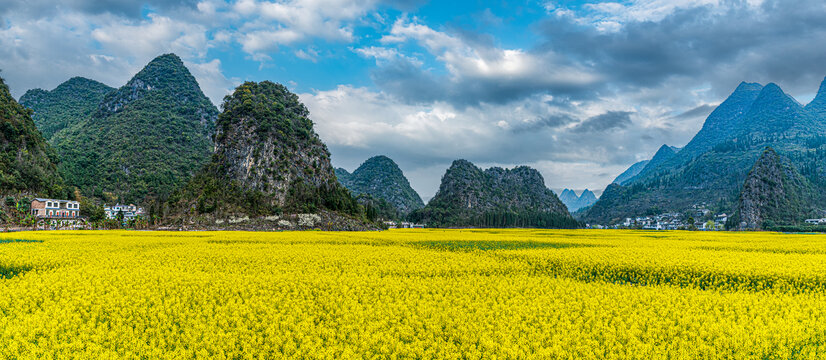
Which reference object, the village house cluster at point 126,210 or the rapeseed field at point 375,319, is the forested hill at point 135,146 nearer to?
the village house cluster at point 126,210

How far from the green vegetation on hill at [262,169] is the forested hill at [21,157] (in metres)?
30.6

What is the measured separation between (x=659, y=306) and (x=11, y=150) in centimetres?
13769

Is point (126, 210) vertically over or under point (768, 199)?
under

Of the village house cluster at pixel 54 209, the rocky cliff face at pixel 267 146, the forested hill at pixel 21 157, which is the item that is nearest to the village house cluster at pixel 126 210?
the village house cluster at pixel 54 209

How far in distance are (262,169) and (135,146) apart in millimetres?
68771

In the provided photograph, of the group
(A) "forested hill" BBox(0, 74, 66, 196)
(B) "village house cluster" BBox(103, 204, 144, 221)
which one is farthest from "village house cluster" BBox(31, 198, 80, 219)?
(B) "village house cluster" BBox(103, 204, 144, 221)

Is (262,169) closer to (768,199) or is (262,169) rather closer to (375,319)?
(375,319)

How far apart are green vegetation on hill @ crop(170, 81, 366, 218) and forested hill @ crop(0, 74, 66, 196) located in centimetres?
3057

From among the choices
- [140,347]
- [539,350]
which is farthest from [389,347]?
[140,347]

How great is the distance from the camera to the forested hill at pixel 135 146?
137375 mm

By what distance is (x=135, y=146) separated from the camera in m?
152

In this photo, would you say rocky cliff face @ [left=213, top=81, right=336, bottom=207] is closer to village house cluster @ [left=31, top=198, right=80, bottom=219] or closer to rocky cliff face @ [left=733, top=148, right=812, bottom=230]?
village house cluster @ [left=31, top=198, right=80, bottom=219]

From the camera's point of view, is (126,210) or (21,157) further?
(126,210)

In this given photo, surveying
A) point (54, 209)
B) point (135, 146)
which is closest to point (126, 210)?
point (54, 209)
